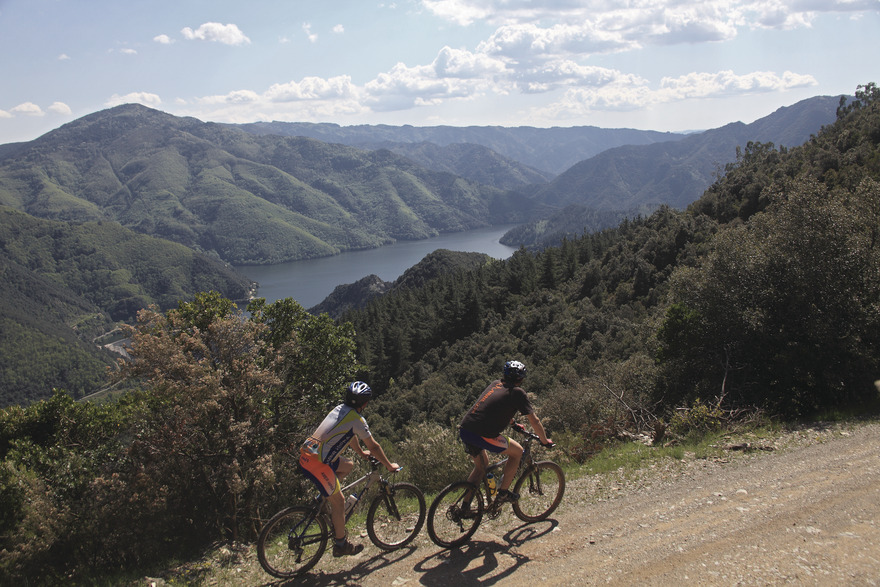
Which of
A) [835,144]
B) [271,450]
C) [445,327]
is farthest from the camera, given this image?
[445,327]

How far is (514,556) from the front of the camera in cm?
655

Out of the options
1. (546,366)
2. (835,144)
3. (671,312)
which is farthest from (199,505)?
(835,144)

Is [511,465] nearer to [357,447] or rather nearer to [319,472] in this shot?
[357,447]

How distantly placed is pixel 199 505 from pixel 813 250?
14129 millimetres

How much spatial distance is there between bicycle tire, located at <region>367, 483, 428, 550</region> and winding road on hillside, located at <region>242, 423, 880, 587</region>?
20 cm

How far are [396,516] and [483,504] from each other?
1.27 m

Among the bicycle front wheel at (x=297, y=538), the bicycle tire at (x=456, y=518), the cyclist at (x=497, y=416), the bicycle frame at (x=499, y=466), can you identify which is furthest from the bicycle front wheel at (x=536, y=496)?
the bicycle front wheel at (x=297, y=538)

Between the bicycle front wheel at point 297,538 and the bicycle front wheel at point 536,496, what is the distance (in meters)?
2.81

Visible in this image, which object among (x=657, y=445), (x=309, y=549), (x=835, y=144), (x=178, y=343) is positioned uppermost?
(x=835, y=144)

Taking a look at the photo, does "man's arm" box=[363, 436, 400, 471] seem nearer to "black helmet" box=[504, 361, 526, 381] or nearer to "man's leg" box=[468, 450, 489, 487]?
"man's leg" box=[468, 450, 489, 487]

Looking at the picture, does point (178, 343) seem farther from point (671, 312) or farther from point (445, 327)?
point (445, 327)

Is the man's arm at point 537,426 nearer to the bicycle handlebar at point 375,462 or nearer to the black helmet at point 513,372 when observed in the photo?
the black helmet at point 513,372

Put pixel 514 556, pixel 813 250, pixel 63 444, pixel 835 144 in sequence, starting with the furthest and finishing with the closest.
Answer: pixel 835 144, pixel 813 250, pixel 63 444, pixel 514 556

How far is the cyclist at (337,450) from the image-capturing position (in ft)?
20.6
